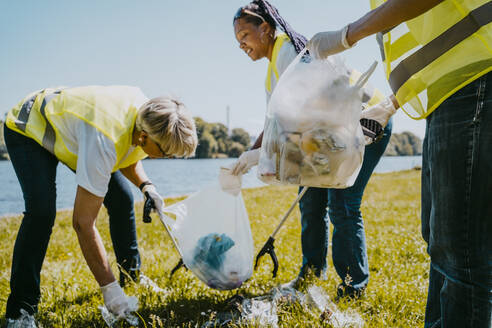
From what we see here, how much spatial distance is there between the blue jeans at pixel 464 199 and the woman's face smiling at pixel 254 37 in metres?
1.25

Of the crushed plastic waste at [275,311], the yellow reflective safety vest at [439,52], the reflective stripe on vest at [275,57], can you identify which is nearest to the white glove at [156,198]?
the crushed plastic waste at [275,311]

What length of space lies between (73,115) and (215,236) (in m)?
1.06

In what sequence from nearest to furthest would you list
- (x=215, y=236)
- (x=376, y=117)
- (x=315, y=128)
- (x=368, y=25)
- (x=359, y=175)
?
(x=368, y=25) → (x=315, y=128) → (x=376, y=117) → (x=359, y=175) → (x=215, y=236)

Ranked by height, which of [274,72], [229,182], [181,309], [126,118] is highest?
[274,72]

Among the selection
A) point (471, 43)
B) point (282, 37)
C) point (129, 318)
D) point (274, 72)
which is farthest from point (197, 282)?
point (471, 43)

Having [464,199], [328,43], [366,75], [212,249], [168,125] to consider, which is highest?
[328,43]

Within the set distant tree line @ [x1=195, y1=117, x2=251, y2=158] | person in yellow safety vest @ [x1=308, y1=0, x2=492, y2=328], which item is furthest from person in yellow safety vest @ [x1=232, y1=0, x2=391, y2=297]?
distant tree line @ [x1=195, y1=117, x2=251, y2=158]

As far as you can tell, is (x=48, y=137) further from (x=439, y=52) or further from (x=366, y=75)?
(x=439, y=52)

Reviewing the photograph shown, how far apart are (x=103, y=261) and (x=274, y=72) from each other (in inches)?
54.2

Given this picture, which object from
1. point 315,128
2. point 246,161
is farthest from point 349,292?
point 315,128

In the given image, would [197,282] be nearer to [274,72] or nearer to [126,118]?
[126,118]

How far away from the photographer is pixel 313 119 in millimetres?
1328

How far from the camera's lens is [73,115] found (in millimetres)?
1876

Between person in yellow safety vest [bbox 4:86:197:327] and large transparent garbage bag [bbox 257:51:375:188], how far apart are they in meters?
0.72
